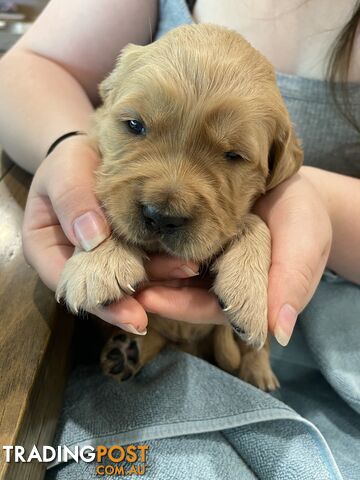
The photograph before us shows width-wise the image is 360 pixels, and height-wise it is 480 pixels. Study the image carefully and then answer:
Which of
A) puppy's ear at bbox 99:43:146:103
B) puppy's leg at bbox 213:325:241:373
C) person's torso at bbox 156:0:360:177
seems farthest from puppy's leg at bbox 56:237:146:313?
Result: person's torso at bbox 156:0:360:177

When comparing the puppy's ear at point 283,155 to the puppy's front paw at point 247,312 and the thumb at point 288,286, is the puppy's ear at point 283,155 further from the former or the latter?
the puppy's front paw at point 247,312

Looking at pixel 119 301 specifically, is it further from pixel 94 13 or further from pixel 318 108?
pixel 94 13

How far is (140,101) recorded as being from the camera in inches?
43.1

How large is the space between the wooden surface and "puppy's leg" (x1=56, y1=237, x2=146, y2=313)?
13 cm

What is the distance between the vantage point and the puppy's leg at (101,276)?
3.30 feet

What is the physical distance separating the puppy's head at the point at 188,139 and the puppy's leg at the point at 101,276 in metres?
0.05

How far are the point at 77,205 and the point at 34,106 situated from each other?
2.38 ft

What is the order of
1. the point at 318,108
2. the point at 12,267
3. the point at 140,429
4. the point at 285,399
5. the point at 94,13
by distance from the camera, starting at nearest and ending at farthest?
the point at 140,429, the point at 12,267, the point at 285,399, the point at 318,108, the point at 94,13

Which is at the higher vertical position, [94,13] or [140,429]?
[94,13]

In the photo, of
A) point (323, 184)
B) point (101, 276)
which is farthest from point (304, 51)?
point (101, 276)

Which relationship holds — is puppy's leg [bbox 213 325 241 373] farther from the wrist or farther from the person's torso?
the person's torso

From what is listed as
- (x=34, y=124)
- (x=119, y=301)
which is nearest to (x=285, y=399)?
(x=119, y=301)

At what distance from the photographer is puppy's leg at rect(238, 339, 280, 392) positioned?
1.62 m

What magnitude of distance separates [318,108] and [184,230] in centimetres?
93
